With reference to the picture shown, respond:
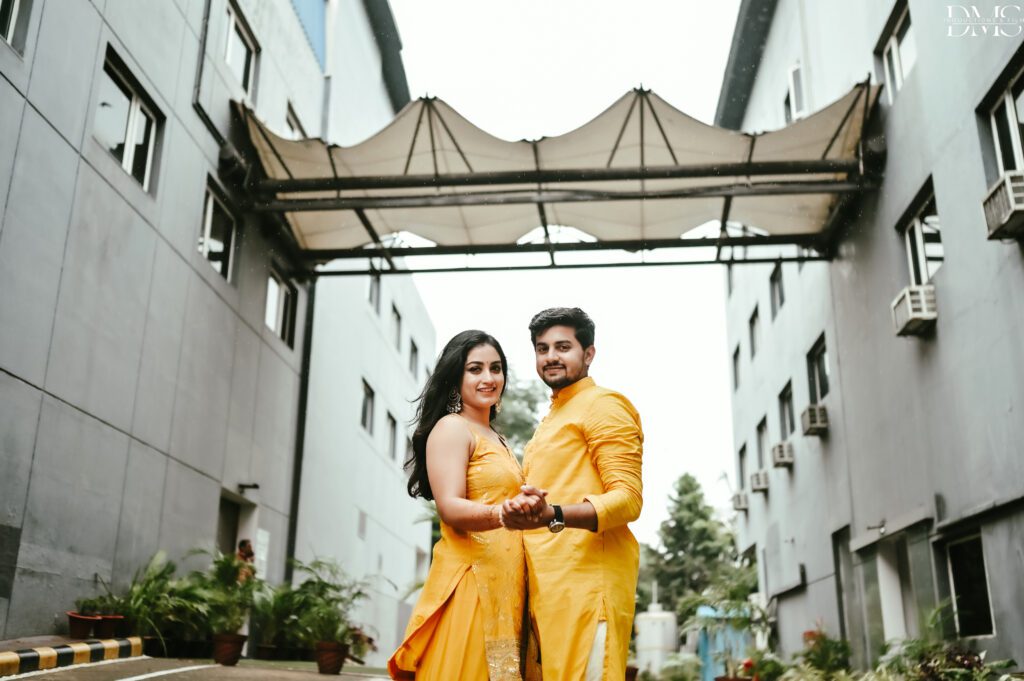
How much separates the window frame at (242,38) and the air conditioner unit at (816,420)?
1091cm

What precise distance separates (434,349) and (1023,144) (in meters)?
25.7

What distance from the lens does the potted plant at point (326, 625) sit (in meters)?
10.4

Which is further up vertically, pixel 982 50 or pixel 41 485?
pixel 982 50

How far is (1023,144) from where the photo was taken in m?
8.65

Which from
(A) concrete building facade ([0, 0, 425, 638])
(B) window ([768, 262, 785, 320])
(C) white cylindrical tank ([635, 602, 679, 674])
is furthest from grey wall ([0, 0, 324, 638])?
(C) white cylindrical tank ([635, 602, 679, 674])

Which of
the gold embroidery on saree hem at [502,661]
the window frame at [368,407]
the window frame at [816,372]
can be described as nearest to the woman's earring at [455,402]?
the gold embroidery on saree hem at [502,661]

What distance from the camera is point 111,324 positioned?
32.4 ft

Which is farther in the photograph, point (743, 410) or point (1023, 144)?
point (743, 410)

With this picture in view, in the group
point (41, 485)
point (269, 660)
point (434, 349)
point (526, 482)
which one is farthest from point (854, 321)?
point (434, 349)

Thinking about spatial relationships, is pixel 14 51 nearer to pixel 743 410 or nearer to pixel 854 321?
pixel 854 321

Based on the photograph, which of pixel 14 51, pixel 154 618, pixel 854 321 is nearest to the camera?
pixel 14 51

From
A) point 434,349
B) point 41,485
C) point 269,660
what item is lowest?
point 269,660

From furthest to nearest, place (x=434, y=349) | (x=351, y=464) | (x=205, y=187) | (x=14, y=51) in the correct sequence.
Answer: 1. (x=434, y=349)
2. (x=351, y=464)
3. (x=205, y=187)
4. (x=14, y=51)

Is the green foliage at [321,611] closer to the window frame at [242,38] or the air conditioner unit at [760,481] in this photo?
the window frame at [242,38]
